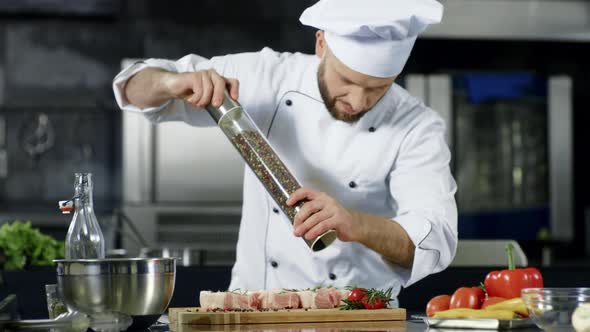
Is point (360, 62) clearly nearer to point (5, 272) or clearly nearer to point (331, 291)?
point (331, 291)

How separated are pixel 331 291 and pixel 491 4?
356 cm

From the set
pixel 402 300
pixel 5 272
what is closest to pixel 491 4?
pixel 402 300

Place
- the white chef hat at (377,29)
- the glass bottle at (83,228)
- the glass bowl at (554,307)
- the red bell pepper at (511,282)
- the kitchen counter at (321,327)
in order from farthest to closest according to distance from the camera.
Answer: the white chef hat at (377,29)
the red bell pepper at (511,282)
the glass bottle at (83,228)
the kitchen counter at (321,327)
the glass bowl at (554,307)

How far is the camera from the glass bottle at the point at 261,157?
81.2 inches

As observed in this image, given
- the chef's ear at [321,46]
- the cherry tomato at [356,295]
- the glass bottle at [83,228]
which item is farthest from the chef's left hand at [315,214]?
the chef's ear at [321,46]

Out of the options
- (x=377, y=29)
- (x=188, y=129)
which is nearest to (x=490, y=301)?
(x=377, y=29)

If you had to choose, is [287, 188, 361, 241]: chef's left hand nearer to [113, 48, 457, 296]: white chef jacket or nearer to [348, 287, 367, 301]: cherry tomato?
[348, 287, 367, 301]: cherry tomato

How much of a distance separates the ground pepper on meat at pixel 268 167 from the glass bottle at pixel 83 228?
383 millimetres

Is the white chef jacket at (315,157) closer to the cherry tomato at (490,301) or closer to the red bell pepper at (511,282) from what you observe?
the red bell pepper at (511,282)

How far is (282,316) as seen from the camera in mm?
1848

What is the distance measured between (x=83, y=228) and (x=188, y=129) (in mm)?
3361

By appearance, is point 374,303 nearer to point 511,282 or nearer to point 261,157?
point 511,282

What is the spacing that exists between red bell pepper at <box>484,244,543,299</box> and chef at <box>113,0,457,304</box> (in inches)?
8.7

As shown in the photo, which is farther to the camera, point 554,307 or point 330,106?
point 330,106
